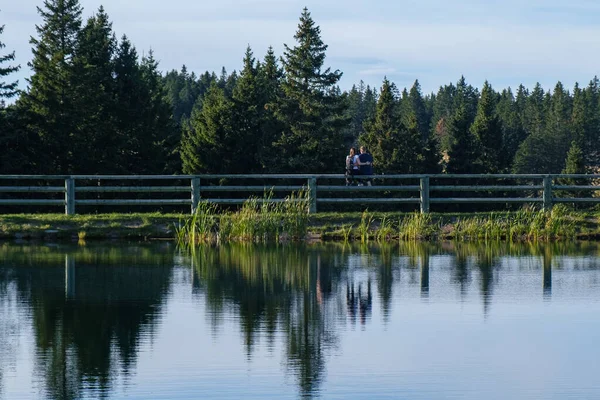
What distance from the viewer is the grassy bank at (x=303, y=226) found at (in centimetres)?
2733

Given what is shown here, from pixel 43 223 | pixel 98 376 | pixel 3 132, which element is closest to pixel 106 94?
pixel 3 132

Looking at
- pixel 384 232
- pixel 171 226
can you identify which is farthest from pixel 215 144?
pixel 384 232

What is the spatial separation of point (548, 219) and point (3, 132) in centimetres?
2637

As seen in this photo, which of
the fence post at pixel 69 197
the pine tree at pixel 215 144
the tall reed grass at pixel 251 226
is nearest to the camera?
the tall reed grass at pixel 251 226

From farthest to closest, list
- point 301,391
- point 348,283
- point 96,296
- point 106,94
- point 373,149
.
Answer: point 373,149 < point 106,94 < point 348,283 < point 96,296 < point 301,391

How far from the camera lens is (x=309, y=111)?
260ft

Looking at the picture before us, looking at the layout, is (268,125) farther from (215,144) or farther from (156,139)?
(156,139)

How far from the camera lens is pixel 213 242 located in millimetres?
26922

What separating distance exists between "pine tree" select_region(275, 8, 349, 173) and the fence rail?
388 centimetres

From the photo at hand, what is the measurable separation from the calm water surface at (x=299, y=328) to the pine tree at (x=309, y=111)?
177ft

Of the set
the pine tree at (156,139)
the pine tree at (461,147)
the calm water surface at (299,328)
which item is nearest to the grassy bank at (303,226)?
the calm water surface at (299,328)

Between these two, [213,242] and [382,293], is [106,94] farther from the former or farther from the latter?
[382,293]

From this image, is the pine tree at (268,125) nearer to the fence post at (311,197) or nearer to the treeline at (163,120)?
the treeline at (163,120)

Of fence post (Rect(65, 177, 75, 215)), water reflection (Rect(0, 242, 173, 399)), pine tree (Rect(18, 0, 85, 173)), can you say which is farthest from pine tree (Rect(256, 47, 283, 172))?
water reflection (Rect(0, 242, 173, 399))
